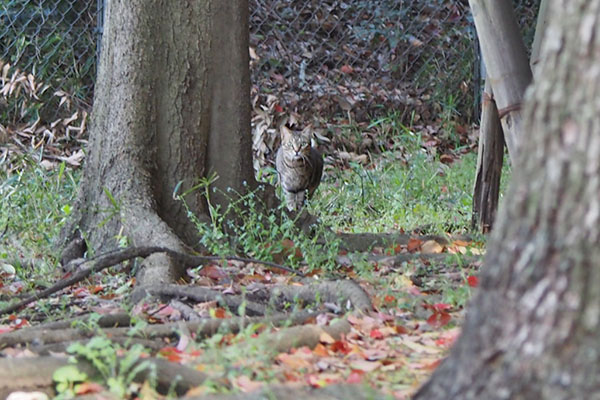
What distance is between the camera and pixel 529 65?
4551mm

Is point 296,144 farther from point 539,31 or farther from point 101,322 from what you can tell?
point 101,322

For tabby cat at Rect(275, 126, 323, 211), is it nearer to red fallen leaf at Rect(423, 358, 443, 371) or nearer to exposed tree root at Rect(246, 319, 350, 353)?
exposed tree root at Rect(246, 319, 350, 353)

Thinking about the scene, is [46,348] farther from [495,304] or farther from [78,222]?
[78,222]

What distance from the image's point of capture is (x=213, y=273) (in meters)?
4.33

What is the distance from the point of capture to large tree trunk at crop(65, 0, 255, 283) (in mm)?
4676

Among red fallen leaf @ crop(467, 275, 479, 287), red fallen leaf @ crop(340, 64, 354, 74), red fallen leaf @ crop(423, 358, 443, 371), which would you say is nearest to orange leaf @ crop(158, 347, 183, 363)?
red fallen leaf @ crop(423, 358, 443, 371)

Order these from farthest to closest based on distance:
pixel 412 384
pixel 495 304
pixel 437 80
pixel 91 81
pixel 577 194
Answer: pixel 437 80 < pixel 91 81 < pixel 412 384 < pixel 495 304 < pixel 577 194

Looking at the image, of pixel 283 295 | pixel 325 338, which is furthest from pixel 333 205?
pixel 325 338

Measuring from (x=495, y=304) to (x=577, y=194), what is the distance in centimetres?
31

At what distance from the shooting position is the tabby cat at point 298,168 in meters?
7.39

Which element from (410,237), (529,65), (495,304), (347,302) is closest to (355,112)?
(410,237)

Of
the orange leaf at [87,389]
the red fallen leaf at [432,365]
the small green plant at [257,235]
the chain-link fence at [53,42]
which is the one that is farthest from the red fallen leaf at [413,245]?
the chain-link fence at [53,42]

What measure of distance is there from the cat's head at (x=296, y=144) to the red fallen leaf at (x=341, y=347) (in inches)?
181

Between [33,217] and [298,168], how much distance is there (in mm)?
2560
